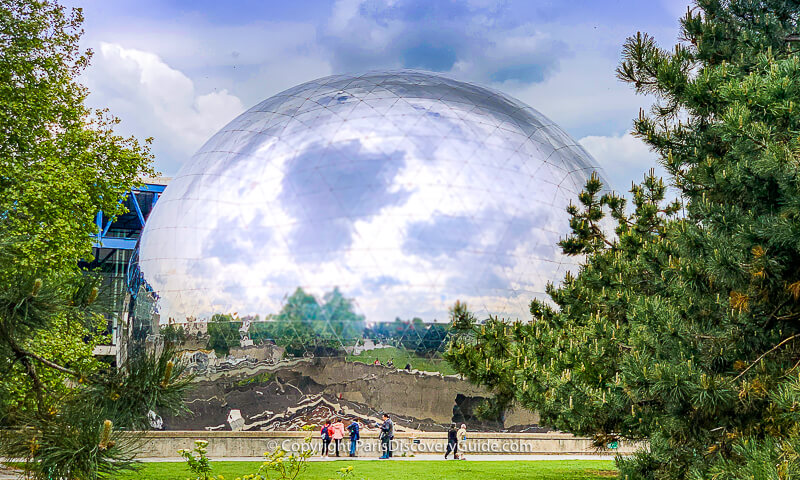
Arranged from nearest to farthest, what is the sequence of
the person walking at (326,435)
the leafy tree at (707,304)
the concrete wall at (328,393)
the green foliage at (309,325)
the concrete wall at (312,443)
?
the leafy tree at (707,304) → the green foliage at (309,325) → the concrete wall at (328,393) → the person walking at (326,435) → the concrete wall at (312,443)

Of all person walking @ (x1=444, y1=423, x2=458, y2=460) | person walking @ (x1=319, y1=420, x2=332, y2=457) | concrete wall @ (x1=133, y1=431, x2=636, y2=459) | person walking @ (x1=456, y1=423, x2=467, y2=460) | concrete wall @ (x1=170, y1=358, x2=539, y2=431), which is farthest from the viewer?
person walking @ (x1=456, y1=423, x2=467, y2=460)

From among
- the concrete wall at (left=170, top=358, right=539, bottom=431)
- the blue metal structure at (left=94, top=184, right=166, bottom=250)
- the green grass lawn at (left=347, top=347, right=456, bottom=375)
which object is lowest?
the concrete wall at (left=170, top=358, right=539, bottom=431)

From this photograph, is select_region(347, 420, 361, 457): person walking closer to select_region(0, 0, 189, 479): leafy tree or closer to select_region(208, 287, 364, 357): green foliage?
select_region(208, 287, 364, 357): green foliage

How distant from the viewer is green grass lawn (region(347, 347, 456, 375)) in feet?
53.3

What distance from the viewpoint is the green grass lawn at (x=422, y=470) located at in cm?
1501

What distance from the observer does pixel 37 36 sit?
60.4 feet

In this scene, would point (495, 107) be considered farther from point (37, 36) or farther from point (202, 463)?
point (202, 463)

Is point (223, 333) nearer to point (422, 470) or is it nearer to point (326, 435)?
point (326, 435)

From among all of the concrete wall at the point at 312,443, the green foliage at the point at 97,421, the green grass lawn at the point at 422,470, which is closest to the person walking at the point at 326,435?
the concrete wall at the point at 312,443

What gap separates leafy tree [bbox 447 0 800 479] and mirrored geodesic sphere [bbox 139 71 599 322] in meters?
4.06

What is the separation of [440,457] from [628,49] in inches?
506

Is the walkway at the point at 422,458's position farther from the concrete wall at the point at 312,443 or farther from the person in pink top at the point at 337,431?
the person in pink top at the point at 337,431

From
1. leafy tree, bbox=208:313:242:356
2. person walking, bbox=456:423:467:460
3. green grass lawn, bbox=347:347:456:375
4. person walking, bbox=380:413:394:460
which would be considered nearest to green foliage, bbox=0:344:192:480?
green grass lawn, bbox=347:347:456:375

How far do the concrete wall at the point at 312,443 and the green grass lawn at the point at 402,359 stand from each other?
75.6 inches
